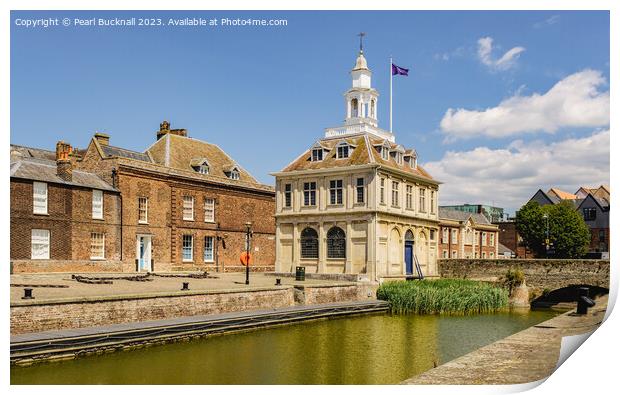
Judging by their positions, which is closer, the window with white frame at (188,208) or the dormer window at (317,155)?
the dormer window at (317,155)

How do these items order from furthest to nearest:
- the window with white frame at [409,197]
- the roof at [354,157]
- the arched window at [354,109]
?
the window with white frame at [409,197], the arched window at [354,109], the roof at [354,157]

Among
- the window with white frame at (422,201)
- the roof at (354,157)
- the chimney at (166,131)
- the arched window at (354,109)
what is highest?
the arched window at (354,109)

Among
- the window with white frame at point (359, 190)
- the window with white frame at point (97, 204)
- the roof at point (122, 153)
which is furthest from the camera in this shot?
the roof at point (122, 153)

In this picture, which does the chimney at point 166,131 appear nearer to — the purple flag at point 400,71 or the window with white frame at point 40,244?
the window with white frame at point 40,244

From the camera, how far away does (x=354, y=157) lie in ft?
122

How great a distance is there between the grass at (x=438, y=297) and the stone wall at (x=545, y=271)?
431 centimetres

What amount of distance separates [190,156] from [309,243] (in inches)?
400

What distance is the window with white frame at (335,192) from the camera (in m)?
37.1

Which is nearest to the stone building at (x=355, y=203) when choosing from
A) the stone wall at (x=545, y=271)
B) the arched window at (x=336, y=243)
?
the arched window at (x=336, y=243)

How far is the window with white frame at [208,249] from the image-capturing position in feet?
132

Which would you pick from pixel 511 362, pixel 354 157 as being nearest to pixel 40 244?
pixel 354 157

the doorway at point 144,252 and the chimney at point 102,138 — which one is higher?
the chimney at point 102,138

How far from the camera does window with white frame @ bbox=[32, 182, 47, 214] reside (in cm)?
2903
